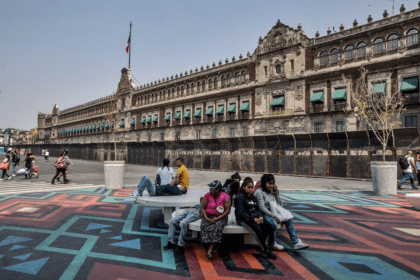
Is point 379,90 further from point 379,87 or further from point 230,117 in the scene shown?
point 230,117

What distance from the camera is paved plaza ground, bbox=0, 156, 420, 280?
380cm

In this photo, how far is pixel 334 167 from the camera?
69.9 ft

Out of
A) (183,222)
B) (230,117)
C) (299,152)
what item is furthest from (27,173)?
(230,117)

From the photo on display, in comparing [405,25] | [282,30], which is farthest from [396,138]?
[282,30]

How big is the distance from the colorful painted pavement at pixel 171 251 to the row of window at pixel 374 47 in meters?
21.6

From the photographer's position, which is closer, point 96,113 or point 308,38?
point 308,38

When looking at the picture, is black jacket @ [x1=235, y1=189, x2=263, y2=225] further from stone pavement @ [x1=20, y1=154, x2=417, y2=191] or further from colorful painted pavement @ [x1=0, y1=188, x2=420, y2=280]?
stone pavement @ [x1=20, y1=154, x2=417, y2=191]

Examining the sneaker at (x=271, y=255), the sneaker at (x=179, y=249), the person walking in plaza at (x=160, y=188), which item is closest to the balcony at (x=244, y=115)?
the person walking in plaza at (x=160, y=188)

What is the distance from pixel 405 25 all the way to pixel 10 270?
2992 centimetres

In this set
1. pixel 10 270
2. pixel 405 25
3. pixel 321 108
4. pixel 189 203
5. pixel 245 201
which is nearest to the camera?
pixel 10 270

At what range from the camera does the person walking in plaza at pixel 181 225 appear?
4652 mm

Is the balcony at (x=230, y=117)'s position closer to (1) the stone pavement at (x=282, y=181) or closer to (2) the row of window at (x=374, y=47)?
(2) the row of window at (x=374, y=47)

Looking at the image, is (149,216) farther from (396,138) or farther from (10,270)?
(396,138)

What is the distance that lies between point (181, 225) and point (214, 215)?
64cm
